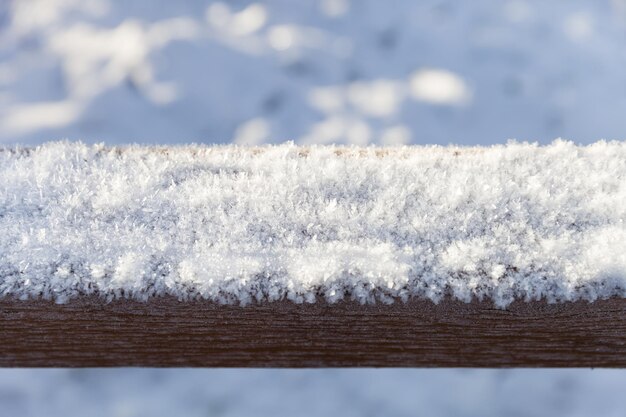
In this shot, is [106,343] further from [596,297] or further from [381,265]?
[596,297]

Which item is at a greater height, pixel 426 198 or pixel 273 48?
pixel 273 48

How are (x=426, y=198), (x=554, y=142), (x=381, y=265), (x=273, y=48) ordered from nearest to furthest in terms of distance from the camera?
(x=381, y=265) → (x=426, y=198) → (x=554, y=142) → (x=273, y=48)

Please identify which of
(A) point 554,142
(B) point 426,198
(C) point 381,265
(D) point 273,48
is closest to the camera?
(C) point 381,265

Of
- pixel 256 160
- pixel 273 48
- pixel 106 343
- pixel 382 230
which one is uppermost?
pixel 273 48

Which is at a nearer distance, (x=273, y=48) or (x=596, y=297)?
(x=596, y=297)

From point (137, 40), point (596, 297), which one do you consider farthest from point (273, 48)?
point (596, 297)

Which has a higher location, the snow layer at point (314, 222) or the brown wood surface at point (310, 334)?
the snow layer at point (314, 222)
